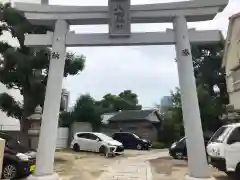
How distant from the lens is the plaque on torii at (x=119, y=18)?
29.2 feet

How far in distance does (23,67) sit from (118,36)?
699cm

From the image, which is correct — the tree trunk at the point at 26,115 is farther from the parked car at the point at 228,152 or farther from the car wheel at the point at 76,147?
the parked car at the point at 228,152

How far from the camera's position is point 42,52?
579 inches

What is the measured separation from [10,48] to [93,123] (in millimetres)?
13819

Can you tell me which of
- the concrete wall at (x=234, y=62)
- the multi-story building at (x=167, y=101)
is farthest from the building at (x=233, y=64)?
the multi-story building at (x=167, y=101)

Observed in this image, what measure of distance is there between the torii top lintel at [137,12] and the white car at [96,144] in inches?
442

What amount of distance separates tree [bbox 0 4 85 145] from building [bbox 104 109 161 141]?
20043 millimetres

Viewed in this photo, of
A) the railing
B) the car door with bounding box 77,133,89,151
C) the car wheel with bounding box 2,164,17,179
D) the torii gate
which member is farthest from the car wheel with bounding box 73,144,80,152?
the torii gate

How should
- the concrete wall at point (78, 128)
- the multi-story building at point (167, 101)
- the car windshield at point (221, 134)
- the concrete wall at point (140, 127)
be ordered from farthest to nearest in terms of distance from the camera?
the concrete wall at point (140, 127)
the multi-story building at point (167, 101)
the concrete wall at point (78, 128)
the car windshield at point (221, 134)

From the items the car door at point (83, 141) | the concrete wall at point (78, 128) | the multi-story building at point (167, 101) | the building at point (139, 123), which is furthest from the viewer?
the building at point (139, 123)

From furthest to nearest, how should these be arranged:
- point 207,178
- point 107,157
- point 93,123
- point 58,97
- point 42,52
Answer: point 93,123, point 107,157, point 42,52, point 58,97, point 207,178

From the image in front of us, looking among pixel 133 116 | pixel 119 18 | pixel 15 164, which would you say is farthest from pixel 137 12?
pixel 133 116

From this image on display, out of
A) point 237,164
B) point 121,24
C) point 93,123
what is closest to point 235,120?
point 237,164

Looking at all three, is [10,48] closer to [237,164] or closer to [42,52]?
[42,52]
